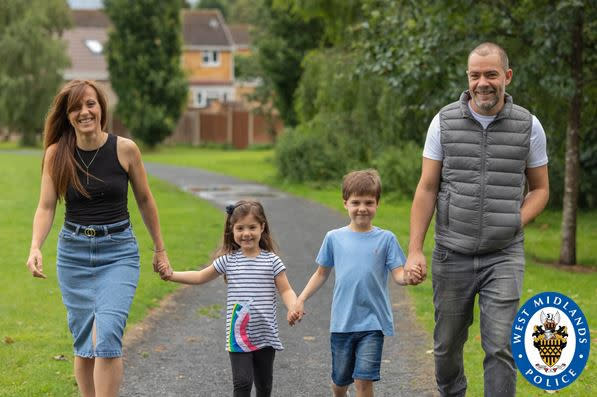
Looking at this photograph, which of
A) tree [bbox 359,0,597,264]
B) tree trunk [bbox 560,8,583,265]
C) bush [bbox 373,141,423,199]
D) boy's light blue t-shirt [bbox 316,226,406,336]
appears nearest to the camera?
boy's light blue t-shirt [bbox 316,226,406,336]

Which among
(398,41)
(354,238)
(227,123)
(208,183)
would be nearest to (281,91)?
(208,183)

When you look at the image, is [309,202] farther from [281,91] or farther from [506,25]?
[281,91]

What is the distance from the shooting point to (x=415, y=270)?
4.84 metres

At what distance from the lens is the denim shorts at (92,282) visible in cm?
502

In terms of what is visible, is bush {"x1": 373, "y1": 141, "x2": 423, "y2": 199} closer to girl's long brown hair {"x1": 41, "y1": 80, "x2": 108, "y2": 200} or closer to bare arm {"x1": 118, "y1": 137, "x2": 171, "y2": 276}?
bare arm {"x1": 118, "y1": 137, "x2": 171, "y2": 276}

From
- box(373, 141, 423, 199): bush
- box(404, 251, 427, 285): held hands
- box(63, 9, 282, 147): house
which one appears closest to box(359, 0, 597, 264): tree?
box(373, 141, 423, 199): bush

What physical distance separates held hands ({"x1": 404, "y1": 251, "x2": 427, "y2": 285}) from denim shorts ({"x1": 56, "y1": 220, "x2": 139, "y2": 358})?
1.50m

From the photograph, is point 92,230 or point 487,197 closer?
point 487,197

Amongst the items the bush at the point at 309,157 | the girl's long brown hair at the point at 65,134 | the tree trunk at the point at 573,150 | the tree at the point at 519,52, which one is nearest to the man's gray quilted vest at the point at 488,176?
the girl's long brown hair at the point at 65,134

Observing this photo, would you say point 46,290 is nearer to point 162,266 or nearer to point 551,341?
point 162,266

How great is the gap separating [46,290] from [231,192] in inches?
496

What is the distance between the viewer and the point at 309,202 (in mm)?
19656

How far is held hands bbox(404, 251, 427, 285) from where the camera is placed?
4840 millimetres

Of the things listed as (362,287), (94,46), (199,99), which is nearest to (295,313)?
(362,287)
